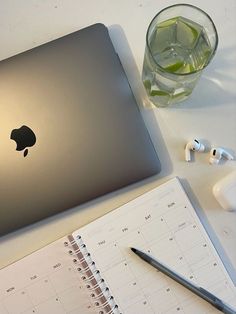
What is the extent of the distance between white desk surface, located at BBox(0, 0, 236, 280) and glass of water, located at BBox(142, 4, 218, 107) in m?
0.04

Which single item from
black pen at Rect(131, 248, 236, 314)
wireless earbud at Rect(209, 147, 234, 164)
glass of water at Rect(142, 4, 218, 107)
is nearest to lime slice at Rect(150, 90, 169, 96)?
glass of water at Rect(142, 4, 218, 107)

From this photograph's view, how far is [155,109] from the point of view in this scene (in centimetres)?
72

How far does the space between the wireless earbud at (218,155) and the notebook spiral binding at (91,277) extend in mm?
266

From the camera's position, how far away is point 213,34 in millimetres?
634

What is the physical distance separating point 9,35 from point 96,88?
186 mm

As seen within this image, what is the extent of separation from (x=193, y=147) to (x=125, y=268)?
0.23 m

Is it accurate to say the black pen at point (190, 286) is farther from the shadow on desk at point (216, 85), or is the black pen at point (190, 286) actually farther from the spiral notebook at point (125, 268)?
the shadow on desk at point (216, 85)

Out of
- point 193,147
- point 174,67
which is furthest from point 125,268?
point 174,67

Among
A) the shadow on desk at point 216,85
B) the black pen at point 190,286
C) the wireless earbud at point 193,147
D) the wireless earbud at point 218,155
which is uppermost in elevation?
the shadow on desk at point 216,85

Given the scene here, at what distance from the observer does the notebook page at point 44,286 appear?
0.67 metres

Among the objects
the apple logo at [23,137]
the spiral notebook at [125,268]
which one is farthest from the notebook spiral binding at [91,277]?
the apple logo at [23,137]

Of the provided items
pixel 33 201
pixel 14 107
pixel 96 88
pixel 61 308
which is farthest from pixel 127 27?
pixel 61 308

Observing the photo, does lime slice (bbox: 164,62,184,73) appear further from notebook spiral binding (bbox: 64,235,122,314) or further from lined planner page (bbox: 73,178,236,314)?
notebook spiral binding (bbox: 64,235,122,314)

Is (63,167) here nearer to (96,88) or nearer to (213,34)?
(96,88)
